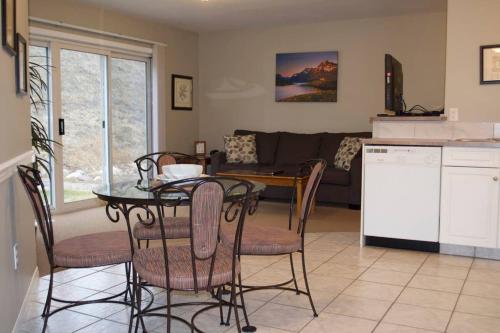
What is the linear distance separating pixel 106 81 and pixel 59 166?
1269 mm

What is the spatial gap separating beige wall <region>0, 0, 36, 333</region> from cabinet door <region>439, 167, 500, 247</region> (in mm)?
3009

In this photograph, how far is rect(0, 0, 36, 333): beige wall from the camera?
89.7 inches

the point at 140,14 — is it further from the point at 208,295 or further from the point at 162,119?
the point at 208,295

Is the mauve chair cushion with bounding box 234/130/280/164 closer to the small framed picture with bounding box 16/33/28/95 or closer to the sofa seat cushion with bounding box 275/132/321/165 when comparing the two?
the sofa seat cushion with bounding box 275/132/321/165

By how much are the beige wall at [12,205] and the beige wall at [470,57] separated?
3408 mm

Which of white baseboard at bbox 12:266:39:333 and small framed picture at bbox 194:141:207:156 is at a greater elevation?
small framed picture at bbox 194:141:207:156

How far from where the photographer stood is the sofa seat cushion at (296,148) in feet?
22.6

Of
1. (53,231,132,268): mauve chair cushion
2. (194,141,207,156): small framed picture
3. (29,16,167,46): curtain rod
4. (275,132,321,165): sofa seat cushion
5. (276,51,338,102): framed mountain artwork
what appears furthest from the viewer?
(194,141,207,156): small framed picture

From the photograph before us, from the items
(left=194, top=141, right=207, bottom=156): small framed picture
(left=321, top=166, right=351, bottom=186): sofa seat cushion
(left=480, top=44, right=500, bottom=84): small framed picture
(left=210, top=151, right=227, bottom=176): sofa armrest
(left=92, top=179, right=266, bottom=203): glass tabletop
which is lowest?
(left=321, top=166, right=351, bottom=186): sofa seat cushion

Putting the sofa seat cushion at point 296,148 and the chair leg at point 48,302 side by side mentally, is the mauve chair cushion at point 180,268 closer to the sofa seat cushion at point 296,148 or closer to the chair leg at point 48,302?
the chair leg at point 48,302

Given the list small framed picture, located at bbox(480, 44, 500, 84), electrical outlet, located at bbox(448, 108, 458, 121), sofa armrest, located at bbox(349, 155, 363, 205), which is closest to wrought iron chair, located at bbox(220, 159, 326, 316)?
electrical outlet, located at bbox(448, 108, 458, 121)

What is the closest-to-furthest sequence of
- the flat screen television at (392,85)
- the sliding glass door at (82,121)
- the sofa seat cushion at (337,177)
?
the flat screen television at (392,85) < the sliding glass door at (82,121) < the sofa seat cushion at (337,177)

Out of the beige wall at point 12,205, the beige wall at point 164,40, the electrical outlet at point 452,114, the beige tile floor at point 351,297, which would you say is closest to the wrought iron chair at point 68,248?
the beige wall at point 12,205

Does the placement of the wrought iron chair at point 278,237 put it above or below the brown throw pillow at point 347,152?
below
